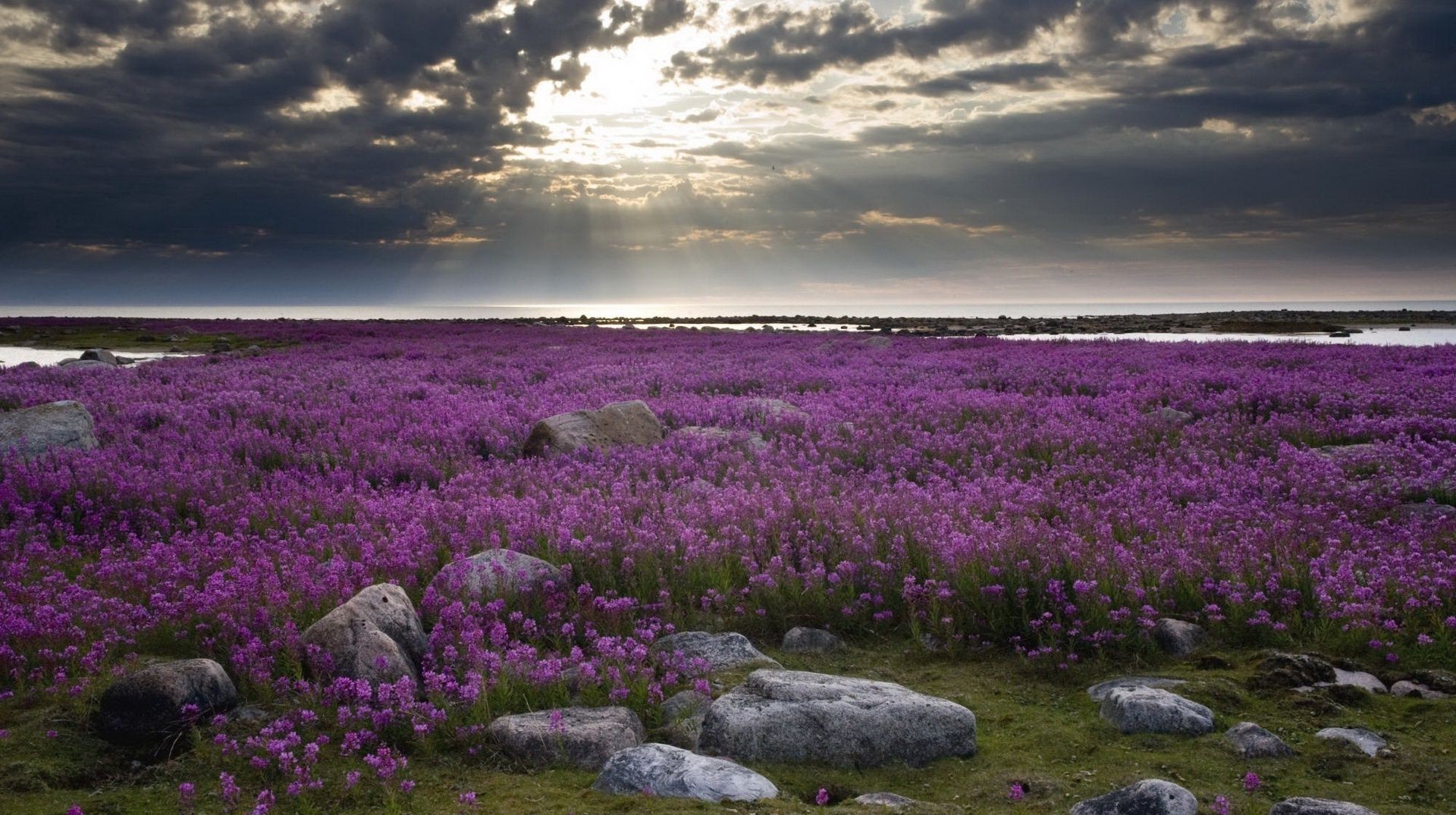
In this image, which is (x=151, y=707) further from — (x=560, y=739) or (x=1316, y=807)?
(x=1316, y=807)

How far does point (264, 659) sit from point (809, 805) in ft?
11.4

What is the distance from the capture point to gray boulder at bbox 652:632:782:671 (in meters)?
5.95

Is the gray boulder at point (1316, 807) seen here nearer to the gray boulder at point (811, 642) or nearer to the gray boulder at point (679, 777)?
the gray boulder at point (679, 777)

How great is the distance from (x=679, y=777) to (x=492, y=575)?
10.4ft

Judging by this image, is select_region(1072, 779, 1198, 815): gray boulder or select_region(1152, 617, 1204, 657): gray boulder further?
select_region(1152, 617, 1204, 657): gray boulder

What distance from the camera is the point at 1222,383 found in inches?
723

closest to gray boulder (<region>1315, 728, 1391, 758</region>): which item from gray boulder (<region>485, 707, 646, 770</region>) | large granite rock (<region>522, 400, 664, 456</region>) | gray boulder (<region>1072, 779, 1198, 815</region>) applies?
gray boulder (<region>1072, 779, 1198, 815</region>)

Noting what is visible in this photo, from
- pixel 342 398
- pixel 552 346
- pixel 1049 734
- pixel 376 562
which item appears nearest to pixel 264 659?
pixel 376 562

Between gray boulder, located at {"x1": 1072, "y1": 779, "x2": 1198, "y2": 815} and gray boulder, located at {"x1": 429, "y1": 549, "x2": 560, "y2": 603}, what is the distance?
14.2 ft

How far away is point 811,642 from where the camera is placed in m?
6.55

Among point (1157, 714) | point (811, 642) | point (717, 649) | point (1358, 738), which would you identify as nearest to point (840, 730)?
point (717, 649)

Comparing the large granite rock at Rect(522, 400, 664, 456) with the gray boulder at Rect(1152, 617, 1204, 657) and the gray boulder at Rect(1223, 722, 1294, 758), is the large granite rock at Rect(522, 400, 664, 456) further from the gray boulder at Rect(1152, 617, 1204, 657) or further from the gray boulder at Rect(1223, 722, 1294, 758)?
the gray boulder at Rect(1223, 722, 1294, 758)

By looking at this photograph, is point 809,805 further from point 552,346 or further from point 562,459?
point 552,346

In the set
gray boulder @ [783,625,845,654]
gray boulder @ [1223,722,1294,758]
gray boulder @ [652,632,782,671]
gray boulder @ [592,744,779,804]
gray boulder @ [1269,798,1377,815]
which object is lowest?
gray boulder @ [783,625,845,654]
